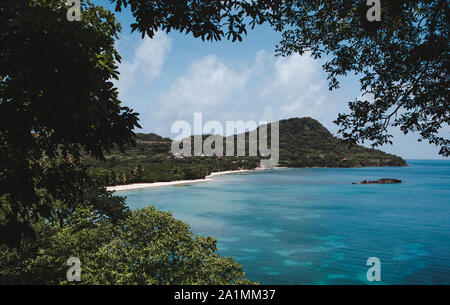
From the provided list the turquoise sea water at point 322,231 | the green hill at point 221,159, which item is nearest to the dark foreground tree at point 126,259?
the turquoise sea water at point 322,231

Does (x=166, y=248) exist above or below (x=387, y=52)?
below

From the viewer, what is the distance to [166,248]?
1023cm

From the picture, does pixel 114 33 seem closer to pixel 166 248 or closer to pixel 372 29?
pixel 372 29

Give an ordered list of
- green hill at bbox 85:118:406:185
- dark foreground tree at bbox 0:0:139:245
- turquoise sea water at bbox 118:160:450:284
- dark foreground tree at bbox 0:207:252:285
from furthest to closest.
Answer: green hill at bbox 85:118:406:185
turquoise sea water at bbox 118:160:450:284
dark foreground tree at bbox 0:207:252:285
dark foreground tree at bbox 0:0:139:245

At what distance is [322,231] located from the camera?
3275cm

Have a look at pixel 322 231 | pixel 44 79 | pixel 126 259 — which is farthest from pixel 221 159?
pixel 44 79

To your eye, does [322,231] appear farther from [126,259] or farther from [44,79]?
[44,79]

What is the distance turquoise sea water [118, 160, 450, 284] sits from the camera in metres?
21.1

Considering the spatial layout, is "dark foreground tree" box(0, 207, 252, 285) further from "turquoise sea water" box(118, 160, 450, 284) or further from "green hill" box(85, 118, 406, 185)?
"green hill" box(85, 118, 406, 185)

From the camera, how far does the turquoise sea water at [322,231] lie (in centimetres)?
2109

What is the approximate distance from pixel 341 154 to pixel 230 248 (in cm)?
17258

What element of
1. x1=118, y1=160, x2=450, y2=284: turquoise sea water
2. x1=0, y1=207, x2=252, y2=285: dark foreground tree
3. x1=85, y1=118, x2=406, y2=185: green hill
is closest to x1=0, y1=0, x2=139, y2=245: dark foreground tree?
x1=0, y1=207, x2=252, y2=285: dark foreground tree

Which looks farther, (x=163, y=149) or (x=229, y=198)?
(x=163, y=149)
